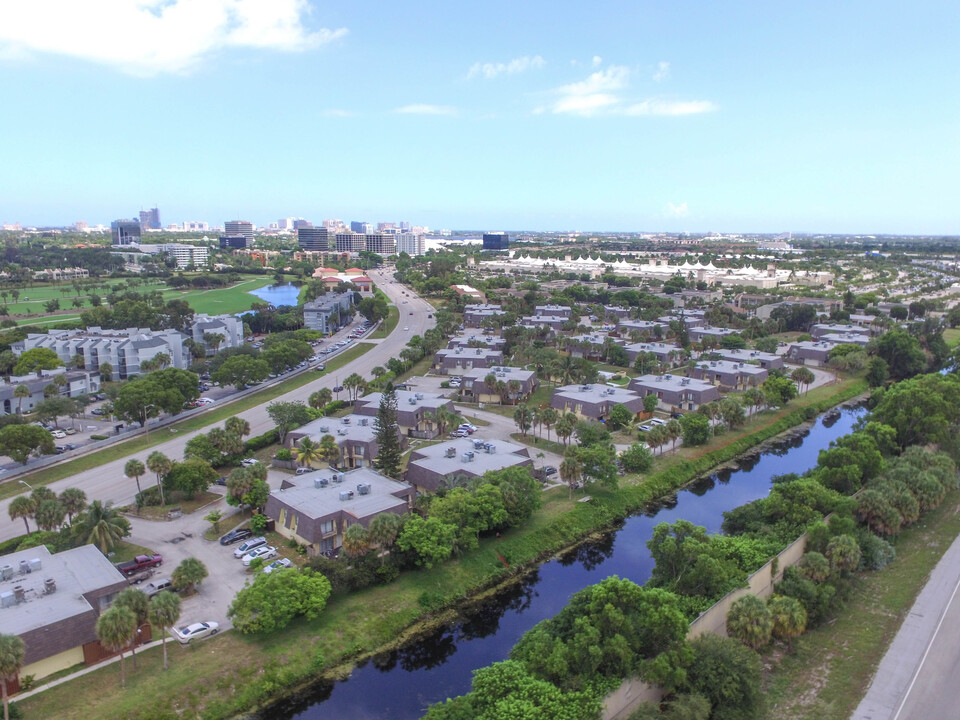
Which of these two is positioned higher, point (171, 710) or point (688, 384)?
point (688, 384)

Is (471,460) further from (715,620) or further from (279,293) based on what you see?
(279,293)

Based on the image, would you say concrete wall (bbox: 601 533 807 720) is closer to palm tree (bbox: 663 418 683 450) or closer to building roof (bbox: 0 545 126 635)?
palm tree (bbox: 663 418 683 450)

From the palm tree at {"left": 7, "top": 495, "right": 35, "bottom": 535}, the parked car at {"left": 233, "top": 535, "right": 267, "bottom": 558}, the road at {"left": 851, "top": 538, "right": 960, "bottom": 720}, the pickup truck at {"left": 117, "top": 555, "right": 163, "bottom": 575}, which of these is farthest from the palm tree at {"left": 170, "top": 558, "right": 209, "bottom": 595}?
the road at {"left": 851, "top": 538, "right": 960, "bottom": 720}

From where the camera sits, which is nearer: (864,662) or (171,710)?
(171,710)

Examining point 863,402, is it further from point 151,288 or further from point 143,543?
point 151,288

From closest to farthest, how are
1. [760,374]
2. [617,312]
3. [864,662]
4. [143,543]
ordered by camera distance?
1. [864,662]
2. [143,543]
3. [760,374]
4. [617,312]

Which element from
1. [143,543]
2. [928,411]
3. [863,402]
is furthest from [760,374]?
[143,543]
